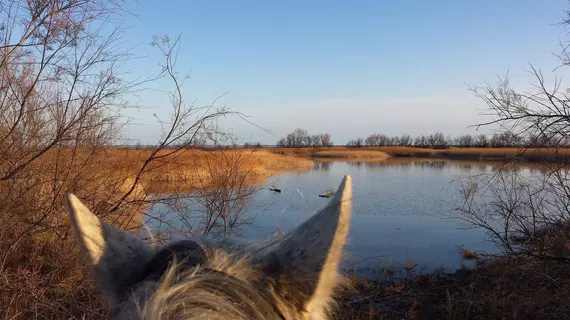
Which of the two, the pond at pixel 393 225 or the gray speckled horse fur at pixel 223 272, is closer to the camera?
the gray speckled horse fur at pixel 223 272

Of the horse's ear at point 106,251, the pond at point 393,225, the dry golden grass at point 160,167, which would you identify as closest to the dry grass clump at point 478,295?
the pond at point 393,225

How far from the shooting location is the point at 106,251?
3.97 feet

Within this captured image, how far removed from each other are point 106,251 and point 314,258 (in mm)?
669

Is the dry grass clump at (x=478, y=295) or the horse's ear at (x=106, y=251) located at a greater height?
the horse's ear at (x=106, y=251)

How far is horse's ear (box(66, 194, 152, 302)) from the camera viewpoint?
115 centimetres

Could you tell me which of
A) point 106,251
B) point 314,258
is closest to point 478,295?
point 314,258

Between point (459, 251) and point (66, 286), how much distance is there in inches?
492

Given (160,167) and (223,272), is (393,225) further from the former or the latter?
(223,272)

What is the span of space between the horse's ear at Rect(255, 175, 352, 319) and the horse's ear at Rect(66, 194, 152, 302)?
1.47ft

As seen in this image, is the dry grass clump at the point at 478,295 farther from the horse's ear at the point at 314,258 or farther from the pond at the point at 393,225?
the horse's ear at the point at 314,258

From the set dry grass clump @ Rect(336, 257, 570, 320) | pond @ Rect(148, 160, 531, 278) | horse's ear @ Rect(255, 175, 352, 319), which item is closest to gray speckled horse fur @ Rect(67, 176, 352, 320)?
horse's ear @ Rect(255, 175, 352, 319)

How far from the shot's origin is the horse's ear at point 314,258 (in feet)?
3.42

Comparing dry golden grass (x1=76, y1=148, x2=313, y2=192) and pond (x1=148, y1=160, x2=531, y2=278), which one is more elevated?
dry golden grass (x1=76, y1=148, x2=313, y2=192)

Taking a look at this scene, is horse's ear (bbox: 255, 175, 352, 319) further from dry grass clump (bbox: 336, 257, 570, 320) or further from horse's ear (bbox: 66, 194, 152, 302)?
dry grass clump (bbox: 336, 257, 570, 320)
